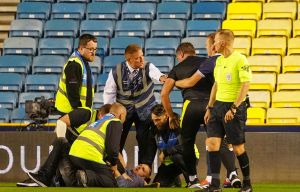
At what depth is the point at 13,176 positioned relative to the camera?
51.2ft

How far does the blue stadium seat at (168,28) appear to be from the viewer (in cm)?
1997

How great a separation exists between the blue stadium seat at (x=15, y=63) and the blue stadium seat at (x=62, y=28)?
81 cm

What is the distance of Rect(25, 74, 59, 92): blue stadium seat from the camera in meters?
19.0

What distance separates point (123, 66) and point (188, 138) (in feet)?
4.76

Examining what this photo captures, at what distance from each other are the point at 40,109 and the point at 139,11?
17.9 ft

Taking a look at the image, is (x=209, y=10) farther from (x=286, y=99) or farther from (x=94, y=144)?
(x=94, y=144)

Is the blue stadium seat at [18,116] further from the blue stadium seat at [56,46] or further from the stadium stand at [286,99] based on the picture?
the stadium stand at [286,99]

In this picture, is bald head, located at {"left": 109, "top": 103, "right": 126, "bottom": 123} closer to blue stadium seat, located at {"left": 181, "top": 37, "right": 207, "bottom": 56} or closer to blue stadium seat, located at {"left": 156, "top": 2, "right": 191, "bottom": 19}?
blue stadium seat, located at {"left": 181, "top": 37, "right": 207, "bottom": 56}

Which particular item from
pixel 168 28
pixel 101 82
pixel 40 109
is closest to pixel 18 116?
Result: pixel 101 82

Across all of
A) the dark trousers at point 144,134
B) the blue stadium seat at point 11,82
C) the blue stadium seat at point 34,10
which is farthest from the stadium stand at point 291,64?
the dark trousers at point 144,134

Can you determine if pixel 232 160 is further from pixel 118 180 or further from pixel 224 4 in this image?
pixel 224 4

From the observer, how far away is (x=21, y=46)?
20.3 m

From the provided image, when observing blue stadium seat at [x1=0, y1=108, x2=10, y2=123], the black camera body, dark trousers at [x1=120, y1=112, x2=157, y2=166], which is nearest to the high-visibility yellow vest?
dark trousers at [x1=120, y1=112, x2=157, y2=166]

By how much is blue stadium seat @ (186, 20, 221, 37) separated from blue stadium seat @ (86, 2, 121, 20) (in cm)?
155
